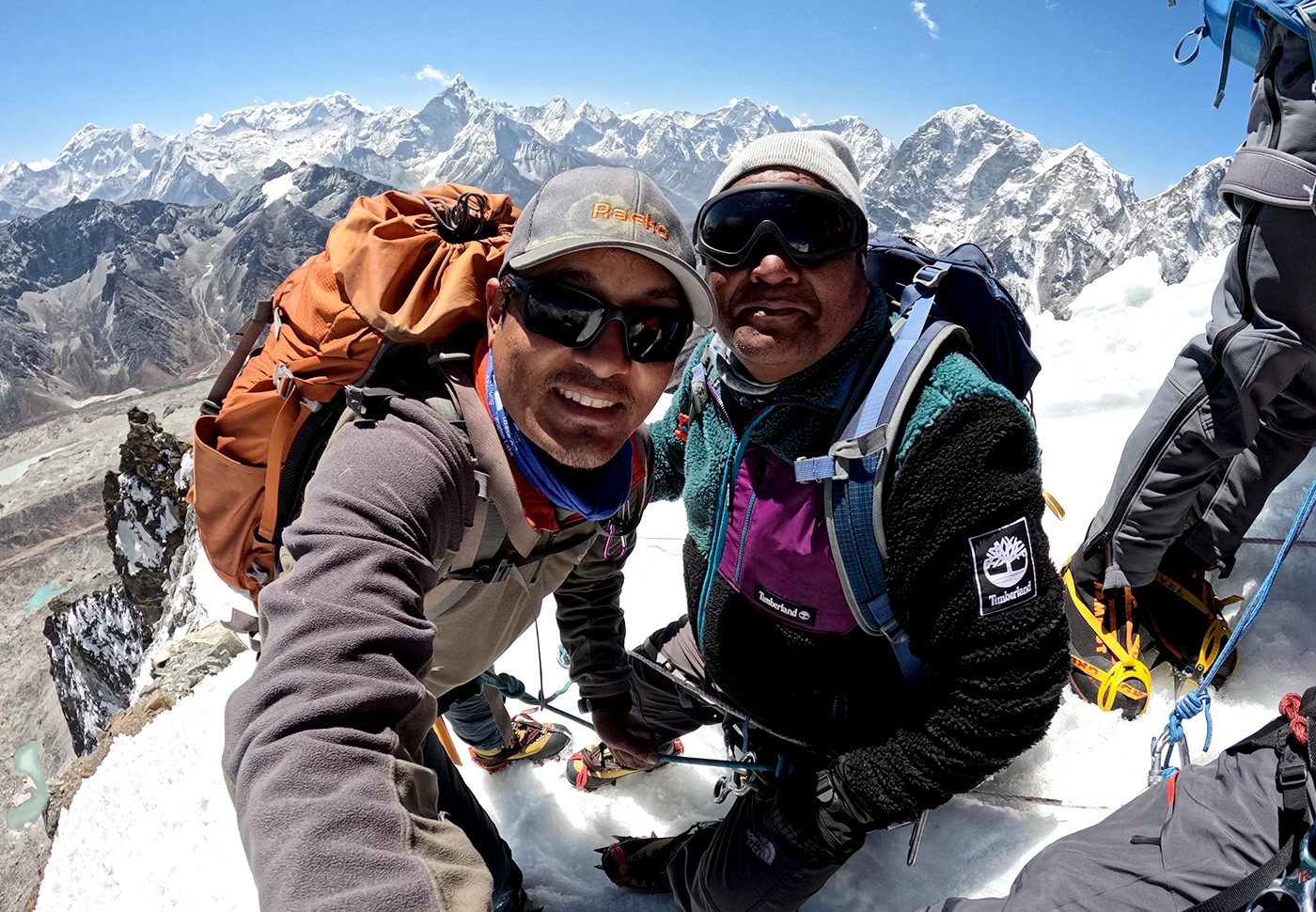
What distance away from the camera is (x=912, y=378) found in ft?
6.75

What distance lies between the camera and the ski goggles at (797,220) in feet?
7.47

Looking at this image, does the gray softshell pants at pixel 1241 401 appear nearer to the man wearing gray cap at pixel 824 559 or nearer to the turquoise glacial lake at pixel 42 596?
the man wearing gray cap at pixel 824 559

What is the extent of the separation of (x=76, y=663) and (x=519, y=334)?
183ft

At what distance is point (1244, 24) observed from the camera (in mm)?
3041

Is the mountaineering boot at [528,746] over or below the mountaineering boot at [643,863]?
below

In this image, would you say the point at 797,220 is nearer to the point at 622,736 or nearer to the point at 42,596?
the point at 622,736

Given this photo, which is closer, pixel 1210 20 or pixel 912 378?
pixel 912 378

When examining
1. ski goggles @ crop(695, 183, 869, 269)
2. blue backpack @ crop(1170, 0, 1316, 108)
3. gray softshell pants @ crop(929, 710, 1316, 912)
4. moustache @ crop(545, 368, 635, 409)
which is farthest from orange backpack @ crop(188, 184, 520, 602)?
blue backpack @ crop(1170, 0, 1316, 108)

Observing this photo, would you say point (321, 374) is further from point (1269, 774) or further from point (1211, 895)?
point (1269, 774)

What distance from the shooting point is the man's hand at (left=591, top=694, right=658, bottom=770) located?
10.9 feet

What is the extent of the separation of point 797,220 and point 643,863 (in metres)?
3.09

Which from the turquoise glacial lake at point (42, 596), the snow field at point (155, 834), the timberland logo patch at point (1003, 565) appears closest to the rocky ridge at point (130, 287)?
the turquoise glacial lake at point (42, 596)

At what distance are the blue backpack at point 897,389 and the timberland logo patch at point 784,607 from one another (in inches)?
8.5

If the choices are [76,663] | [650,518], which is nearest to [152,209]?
[76,663]
